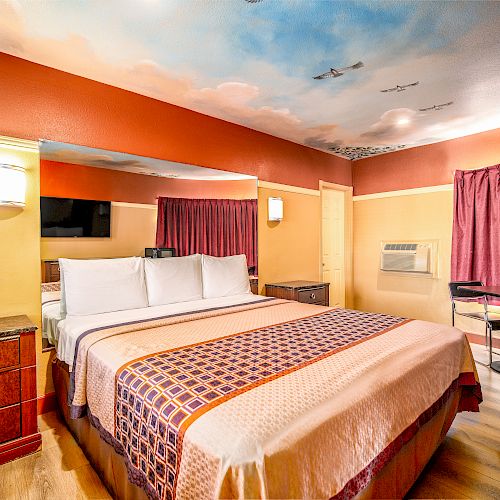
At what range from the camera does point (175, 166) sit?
10.7 feet

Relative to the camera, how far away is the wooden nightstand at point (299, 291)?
153 inches

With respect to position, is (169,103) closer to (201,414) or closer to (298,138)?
(298,138)

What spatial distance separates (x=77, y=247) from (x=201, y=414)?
2.03m

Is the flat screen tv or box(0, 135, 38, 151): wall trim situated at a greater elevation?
box(0, 135, 38, 151): wall trim

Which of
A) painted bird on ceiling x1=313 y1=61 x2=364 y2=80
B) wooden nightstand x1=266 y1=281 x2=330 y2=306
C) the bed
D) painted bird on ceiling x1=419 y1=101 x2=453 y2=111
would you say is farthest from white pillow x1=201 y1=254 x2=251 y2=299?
painted bird on ceiling x1=419 y1=101 x2=453 y2=111

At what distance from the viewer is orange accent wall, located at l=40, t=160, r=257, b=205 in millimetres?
2613

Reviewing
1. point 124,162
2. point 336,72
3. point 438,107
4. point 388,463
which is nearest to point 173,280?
point 124,162

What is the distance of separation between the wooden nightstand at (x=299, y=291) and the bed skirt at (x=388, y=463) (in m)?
1.91

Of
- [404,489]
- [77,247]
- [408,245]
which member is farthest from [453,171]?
[77,247]

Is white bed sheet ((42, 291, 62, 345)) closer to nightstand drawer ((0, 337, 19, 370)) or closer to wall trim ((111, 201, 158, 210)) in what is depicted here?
nightstand drawer ((0, 337, 19, 370))

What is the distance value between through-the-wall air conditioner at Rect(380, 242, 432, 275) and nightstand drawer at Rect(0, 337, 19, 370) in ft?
14.6

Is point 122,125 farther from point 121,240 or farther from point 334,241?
point 334,241

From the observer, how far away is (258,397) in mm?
1291

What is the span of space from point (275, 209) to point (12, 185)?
2684mm
